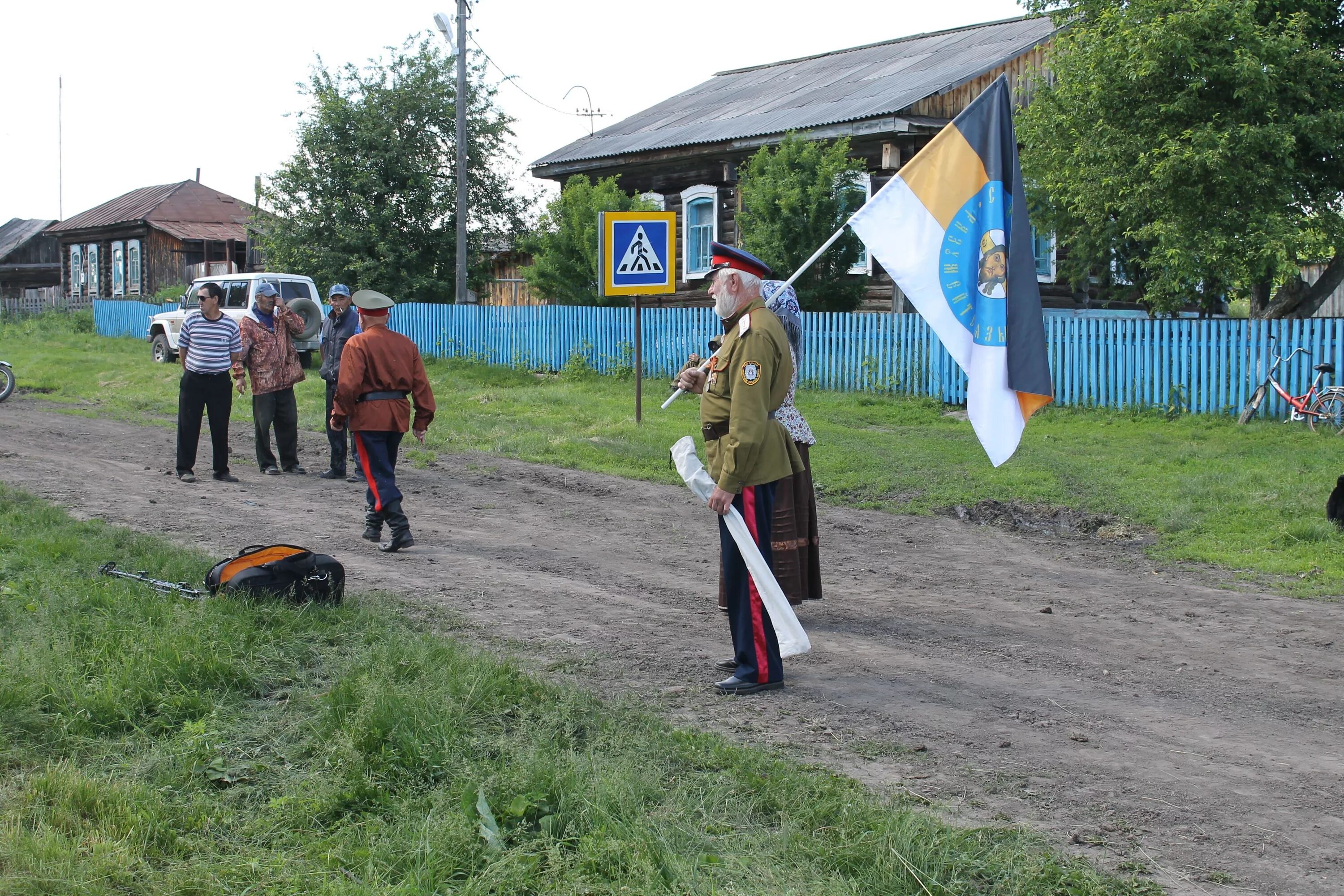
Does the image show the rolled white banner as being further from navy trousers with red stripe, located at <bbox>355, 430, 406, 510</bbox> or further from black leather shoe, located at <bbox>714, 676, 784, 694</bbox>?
navy trousers with red stripe, located at <bbox>355, 430, 406, 510</bbox>

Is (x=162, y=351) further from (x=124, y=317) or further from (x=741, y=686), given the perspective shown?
(x=741, y=686)

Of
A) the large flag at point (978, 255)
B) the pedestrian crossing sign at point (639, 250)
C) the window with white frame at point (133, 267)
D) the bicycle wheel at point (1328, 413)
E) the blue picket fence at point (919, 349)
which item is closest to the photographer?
the large flag at point (978, 255)

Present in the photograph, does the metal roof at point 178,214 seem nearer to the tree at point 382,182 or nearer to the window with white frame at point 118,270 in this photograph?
the window with white frame at point 118,270

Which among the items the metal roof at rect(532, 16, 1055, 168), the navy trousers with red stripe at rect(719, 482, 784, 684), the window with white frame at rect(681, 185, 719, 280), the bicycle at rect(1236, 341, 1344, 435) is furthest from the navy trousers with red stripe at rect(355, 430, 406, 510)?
the window with white frame at rect(681, 185, 719, 280)

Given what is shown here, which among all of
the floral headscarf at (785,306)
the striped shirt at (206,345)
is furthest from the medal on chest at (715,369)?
the striped shirt at (206,345)

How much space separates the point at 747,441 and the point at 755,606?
29.2 inches

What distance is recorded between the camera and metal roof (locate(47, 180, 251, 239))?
4409cm

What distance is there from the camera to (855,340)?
61.1 feet

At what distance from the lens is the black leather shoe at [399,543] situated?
8195 millimetres

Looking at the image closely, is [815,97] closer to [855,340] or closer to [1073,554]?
[855,340]

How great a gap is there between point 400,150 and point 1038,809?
1071 inches

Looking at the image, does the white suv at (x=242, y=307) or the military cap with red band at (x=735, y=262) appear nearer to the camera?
the military cap with red band at (x=735, y=262)

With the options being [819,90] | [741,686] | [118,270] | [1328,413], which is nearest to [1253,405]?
[1328,413]

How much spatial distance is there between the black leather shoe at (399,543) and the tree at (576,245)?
51.1 ft
